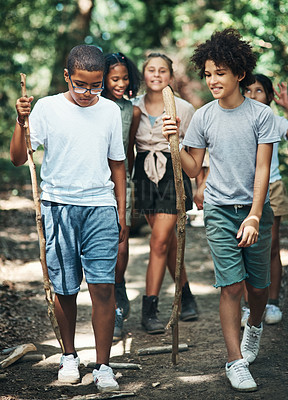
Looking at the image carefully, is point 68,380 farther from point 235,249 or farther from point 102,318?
point 235,249

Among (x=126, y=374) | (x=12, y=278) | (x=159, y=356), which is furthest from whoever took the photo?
(x=12, y=278)

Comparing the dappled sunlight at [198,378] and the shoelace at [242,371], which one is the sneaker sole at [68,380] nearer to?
the dappled sunlight at [198,378]

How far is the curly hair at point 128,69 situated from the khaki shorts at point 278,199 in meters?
1.55

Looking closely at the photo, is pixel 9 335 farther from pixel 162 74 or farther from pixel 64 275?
pixel 162 74

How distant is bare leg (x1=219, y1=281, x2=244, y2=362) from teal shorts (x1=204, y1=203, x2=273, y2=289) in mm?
64

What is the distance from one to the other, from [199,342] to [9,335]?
5.46 feet

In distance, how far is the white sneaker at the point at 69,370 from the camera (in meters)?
3.64

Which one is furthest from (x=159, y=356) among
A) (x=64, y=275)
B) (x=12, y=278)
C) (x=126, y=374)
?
(x=12, y=278)

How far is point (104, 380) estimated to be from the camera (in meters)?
3.48

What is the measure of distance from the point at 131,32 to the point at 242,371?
1633cm

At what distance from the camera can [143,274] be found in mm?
6898

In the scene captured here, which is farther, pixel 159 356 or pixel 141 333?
pixel 141 333

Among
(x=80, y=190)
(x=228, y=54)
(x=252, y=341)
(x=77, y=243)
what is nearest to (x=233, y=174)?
(x=228, y=54)

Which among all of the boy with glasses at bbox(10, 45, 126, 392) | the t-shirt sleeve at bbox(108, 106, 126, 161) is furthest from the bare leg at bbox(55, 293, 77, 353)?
the t-shirt sleeve at bbox(108, 106, 126, 161)
